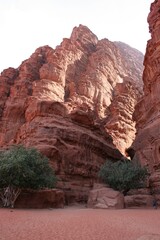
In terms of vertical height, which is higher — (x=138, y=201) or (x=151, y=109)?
(x=151, y=109)

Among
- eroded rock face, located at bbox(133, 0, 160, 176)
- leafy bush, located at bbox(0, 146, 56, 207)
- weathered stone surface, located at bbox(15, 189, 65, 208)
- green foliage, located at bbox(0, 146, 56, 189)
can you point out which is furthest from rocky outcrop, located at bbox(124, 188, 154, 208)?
leafy bush, located at bbox(0, 146, 56, 207)

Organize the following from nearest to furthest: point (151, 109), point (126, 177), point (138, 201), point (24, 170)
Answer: point (24, 170) → point (138, 201) → point (126, 177) → point (151, 109)

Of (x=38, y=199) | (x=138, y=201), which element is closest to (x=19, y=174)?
(x=38, y=199)

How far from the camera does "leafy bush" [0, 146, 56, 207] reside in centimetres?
1922

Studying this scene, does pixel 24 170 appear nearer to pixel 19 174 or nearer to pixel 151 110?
pixel 19 174

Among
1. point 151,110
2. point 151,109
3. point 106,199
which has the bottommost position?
point 106,199

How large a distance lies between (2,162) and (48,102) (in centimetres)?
1635

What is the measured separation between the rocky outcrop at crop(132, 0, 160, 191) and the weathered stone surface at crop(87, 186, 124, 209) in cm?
526

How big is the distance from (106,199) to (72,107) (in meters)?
23.1

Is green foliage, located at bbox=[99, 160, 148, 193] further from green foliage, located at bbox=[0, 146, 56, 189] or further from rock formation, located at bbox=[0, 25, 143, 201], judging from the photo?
green foliage, located at bbox=[0, 146, 56, 189]

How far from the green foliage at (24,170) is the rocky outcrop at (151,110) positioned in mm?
11947

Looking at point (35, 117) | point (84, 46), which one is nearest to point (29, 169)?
point (35, 117)

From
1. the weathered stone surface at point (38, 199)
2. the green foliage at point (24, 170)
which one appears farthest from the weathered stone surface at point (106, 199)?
the green foliage at point (24, 170)

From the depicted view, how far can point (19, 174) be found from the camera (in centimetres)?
1945
